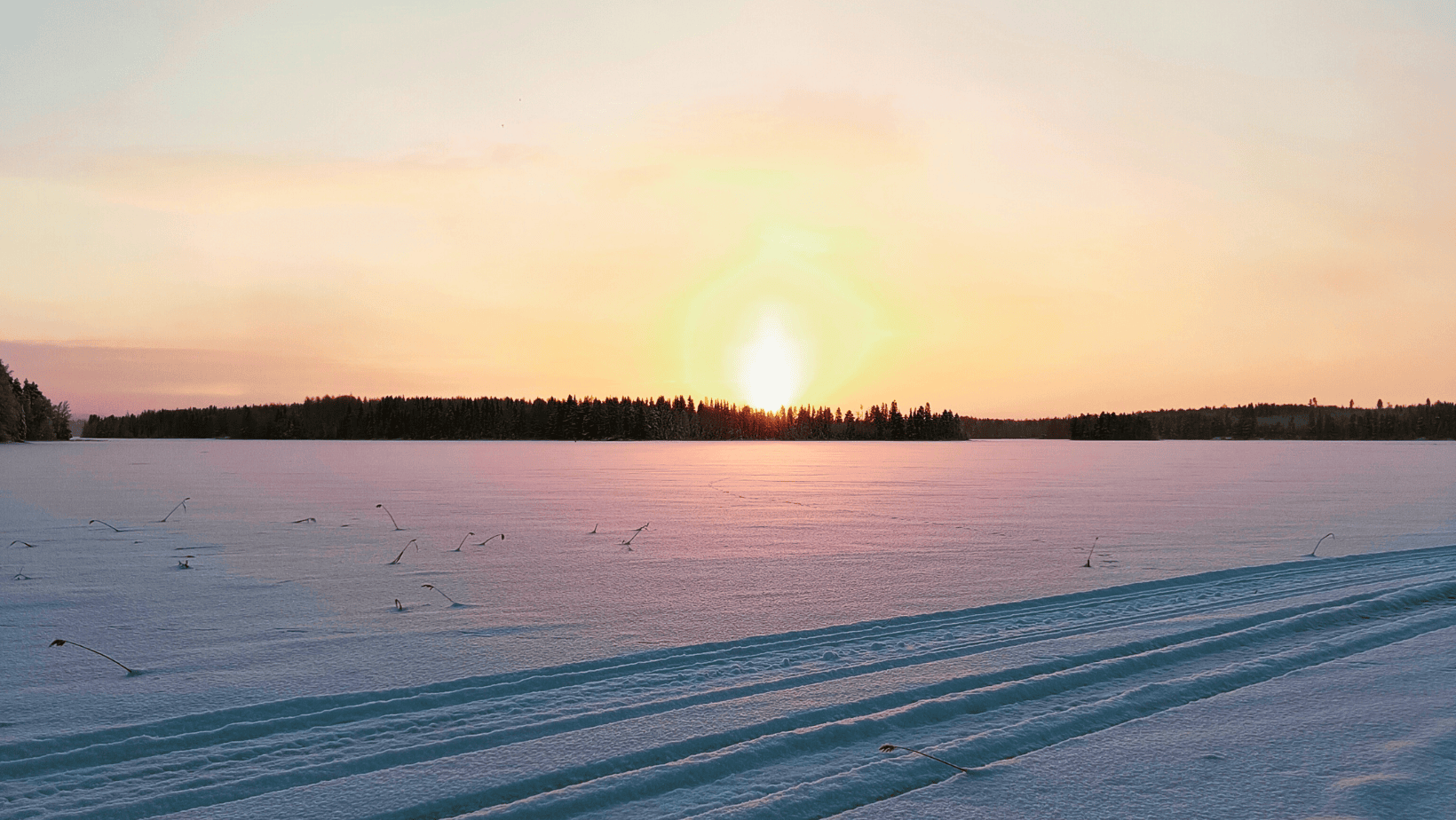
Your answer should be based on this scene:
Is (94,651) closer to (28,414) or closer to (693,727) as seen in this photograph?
(693,727)

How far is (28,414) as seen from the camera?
94.6 metres

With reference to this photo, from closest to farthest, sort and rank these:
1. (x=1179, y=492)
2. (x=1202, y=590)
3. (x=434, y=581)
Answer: (x=1202, y=590)
(x=434, y=581)
(x=1179, y=492)

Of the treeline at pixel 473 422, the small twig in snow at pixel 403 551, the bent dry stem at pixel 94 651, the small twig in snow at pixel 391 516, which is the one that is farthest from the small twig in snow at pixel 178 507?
the treeline at pixel 473 422

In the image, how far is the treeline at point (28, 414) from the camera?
80.6m

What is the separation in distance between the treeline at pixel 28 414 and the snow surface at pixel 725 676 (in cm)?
9066

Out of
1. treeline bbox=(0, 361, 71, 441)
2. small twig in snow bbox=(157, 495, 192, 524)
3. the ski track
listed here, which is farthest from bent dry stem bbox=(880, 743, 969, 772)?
treeline bbox=(0, 361, 71, 441)

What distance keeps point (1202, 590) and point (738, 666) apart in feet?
20.4

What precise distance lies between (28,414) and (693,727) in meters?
123

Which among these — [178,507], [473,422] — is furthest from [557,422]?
[178,507]

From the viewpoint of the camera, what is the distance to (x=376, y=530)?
14.8m

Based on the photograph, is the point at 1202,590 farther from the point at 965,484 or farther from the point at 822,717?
the point at 965,484

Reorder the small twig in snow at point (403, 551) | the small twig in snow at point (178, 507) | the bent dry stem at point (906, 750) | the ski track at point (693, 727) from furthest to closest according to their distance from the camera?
the small twig in snow at point (178, 507)
the small twig in snow at point (403, 551)
the bent dry stem at point (906, 750)
the ski track at point (693, 727)

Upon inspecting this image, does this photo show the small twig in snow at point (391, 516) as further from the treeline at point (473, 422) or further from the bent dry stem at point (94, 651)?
the treeline at point (473, 422)

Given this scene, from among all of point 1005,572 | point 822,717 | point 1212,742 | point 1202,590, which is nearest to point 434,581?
point 822,717
